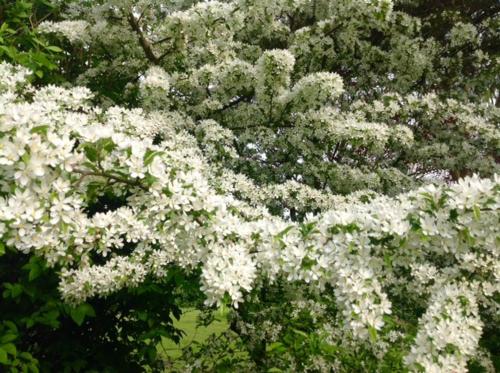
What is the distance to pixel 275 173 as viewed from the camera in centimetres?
743

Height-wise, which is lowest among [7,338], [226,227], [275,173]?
[7,338]

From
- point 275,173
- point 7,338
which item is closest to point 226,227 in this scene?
point 7,338

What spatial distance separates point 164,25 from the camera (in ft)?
22.9

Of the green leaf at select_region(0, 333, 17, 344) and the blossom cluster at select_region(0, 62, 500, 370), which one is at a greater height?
the blossom cluster at select_region(0, 62, 500, 370)

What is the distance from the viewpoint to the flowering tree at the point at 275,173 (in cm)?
299

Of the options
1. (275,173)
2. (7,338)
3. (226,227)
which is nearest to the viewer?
(226,227)

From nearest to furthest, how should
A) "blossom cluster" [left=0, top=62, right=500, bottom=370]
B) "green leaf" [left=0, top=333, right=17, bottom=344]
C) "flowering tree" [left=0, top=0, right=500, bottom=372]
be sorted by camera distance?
1. "blossom cluster" [left=0, top=62, right=500, bottom=370]
2. "flowering tree" [left=0, top=0, right=500, bottom=372]
3. "green leaf" [left=0, top=333, right=17, bottom=344]

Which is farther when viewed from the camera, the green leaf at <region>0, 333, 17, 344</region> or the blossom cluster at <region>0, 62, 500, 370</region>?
the green leaf at <region>0, 333, 17, 344</region>

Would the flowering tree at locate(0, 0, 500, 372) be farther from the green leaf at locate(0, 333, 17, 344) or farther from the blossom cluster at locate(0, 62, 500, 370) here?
the green leaf at locate(0, 333, 17, 344)

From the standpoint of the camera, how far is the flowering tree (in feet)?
9.80

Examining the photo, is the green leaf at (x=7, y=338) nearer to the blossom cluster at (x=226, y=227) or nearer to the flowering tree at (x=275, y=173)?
the flowering tree at (x=275, y=173)

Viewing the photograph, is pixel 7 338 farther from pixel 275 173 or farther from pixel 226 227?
pixel 275 173

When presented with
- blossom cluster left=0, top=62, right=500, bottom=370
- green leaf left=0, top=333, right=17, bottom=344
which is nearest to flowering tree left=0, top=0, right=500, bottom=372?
blossom cluster left=0, top=62, right=500, bottom=370

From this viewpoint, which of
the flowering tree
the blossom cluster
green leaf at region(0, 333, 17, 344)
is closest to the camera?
the blossom cluster
